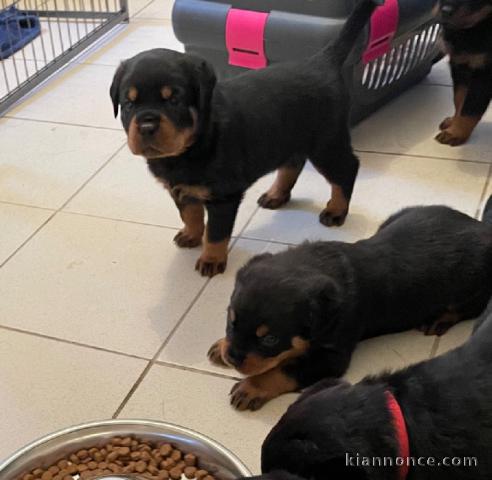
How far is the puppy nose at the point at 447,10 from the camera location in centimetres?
210

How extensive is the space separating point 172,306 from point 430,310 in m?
0.58

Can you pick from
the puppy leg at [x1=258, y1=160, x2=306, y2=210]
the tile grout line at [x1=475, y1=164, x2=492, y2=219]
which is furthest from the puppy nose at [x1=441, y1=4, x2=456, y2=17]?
the puppy leg at [x1=258, y1=160, x2=306, y2=210]

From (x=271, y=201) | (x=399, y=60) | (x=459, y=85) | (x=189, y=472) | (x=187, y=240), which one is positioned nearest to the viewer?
(x=189, y=472)

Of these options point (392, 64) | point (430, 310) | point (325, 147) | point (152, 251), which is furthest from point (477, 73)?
point (152, 251)

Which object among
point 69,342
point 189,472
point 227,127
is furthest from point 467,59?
point 189,472

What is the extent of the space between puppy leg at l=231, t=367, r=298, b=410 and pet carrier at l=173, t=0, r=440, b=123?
3.38ft

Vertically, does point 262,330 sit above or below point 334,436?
below

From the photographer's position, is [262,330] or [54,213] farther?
[54,213]

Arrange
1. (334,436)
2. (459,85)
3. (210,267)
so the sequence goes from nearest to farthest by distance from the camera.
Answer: (334,436) → (210,267) → (459,85)

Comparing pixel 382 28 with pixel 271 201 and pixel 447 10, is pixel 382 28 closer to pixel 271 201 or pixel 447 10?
pixel 447 10

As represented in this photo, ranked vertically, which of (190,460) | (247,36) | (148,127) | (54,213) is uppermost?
(148,127)

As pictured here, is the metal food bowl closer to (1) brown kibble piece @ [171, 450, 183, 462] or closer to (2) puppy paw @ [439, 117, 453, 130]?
(1) brown kibble piece @ [171, 450, 183, 462]

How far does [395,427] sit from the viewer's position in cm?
99

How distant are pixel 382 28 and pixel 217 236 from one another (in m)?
0.91
